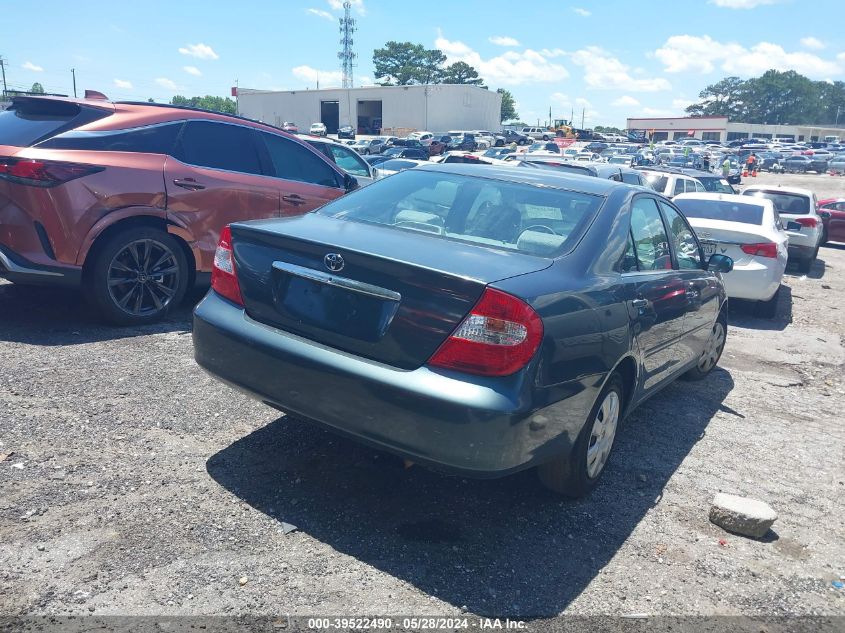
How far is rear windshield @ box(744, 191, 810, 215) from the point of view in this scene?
1405 centimetres

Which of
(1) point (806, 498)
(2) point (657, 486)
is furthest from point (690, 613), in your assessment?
(1) point (806, 498)

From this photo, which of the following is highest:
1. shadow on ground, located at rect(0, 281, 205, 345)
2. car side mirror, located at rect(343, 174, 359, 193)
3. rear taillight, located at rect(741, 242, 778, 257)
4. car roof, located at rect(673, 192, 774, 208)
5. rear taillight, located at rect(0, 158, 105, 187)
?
rear taillight, located at rect(0, 158, 105, 187)

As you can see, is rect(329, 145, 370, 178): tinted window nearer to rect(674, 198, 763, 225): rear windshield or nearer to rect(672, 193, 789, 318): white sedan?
rect(674, 198, 763, 225): rear windshield

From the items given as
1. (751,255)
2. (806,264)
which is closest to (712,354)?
(751,255)

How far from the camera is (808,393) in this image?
631cm

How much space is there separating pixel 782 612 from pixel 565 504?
1.09m

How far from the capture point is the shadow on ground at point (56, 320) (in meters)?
5.63

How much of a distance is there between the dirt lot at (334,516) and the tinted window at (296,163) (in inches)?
101

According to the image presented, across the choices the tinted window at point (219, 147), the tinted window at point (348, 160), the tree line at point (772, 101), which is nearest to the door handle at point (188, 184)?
the tinted window at point (219, 147)

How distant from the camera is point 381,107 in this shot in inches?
3290

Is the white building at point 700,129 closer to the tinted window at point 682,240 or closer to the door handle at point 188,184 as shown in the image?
the tinted window at point 682,240

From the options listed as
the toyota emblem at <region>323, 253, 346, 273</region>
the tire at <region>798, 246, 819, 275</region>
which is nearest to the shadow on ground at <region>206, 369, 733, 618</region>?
the toyota emblem at <region>323, 253, 346, 273</region>

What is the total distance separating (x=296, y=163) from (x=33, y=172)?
8.31ft

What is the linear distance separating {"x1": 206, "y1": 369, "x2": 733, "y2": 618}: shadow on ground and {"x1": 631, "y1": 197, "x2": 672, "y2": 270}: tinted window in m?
1.22
